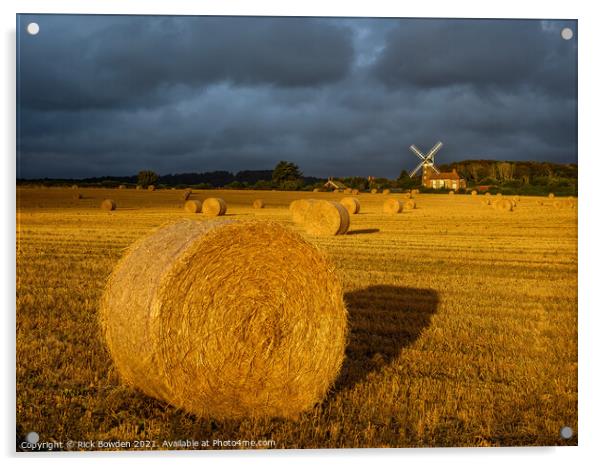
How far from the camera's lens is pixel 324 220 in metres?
14.5

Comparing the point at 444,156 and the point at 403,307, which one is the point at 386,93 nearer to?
the point at 444,156

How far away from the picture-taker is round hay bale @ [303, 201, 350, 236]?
561 inches

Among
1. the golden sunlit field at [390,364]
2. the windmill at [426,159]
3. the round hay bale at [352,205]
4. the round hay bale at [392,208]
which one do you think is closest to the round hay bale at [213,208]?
the round hay bale at [352,205]

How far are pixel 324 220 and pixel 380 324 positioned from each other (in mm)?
7951

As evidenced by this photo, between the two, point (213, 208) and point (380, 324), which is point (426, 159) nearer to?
point (380, 324)

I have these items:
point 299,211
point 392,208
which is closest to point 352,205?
point 392,208

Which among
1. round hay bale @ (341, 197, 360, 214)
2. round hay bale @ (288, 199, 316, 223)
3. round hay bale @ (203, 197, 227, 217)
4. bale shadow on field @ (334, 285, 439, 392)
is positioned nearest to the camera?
bale shadow on field @ (334, 285, 439, 392)

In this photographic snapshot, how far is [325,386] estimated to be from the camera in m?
4.70

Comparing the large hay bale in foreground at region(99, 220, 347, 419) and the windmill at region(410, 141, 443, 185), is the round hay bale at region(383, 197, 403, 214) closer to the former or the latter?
the windmill at region(410, 141, 443, 185)

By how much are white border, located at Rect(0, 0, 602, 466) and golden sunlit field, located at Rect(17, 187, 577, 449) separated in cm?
15

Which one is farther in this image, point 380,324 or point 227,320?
point 380,324

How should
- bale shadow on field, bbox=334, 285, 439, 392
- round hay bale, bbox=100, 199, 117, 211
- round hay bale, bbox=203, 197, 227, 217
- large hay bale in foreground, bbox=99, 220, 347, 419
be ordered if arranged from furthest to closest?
round hay bale, bbox=100, 199, 117, 211
round hay bale, bbox=203, 197, 227, 217
bale shadow on field, bbox=334, 285, 439, 392
large hay bale in foreground, bbox=99, 220, 347, 419

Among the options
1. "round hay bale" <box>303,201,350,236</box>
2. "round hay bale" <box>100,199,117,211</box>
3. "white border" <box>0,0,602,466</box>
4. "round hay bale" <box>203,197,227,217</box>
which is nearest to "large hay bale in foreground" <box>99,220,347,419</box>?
"white border" <box>0,0,602,466</box>

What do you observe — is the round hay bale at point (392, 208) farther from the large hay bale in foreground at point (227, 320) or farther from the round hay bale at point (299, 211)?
the large hay bale in foreground at point (227, 320)
